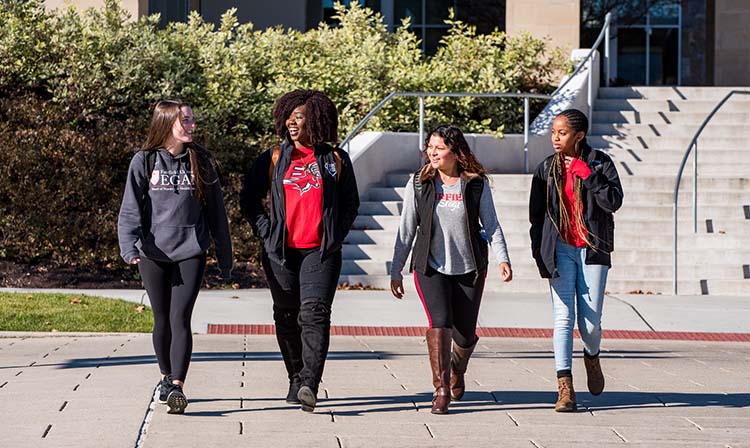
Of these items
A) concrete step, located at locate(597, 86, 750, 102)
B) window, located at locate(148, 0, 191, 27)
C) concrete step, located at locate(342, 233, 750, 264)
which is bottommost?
concrete step, located at locate(342, 233, 750, 264)

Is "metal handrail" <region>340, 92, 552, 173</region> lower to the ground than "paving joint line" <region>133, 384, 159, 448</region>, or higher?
higher

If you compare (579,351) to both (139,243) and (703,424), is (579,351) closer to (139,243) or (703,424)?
(703,424)

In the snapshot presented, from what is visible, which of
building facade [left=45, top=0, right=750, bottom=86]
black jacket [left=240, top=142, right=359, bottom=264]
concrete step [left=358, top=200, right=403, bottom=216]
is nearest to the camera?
black jacket [left=240, top=142, right=359, bottom=264]

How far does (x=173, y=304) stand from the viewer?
25.0ft

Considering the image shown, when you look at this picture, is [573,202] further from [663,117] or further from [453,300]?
[663,117]

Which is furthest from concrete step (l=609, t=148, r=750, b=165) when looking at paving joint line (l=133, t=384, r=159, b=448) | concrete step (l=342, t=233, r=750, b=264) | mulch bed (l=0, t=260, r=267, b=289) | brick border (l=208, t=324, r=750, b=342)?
paving joint line (l=133, t=384, r=159, b=448)

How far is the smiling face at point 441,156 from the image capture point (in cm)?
788

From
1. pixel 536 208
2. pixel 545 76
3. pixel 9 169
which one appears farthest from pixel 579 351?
pixel 545 76

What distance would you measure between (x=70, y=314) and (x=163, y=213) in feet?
16.3

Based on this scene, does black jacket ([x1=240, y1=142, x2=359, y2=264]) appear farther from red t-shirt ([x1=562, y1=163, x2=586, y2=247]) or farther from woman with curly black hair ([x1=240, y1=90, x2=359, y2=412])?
red t-shirt ([x1=562, y1=163, x2=586, y2=247])

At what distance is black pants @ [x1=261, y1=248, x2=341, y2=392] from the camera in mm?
7555

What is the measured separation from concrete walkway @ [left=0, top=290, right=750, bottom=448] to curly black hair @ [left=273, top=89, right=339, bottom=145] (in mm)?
1609

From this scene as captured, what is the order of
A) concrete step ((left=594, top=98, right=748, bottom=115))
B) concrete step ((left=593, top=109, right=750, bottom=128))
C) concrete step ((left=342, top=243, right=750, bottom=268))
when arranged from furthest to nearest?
concrete step ((left=594, top=98, right=748, bottom=115)) < concrete step ((left=593, top=109, right=750, bottom=128)) < concrete step ((left=342, top=243, right=750, bottom=268))

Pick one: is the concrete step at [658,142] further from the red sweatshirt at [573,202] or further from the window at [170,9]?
the red sweatshirt at [573,202]
